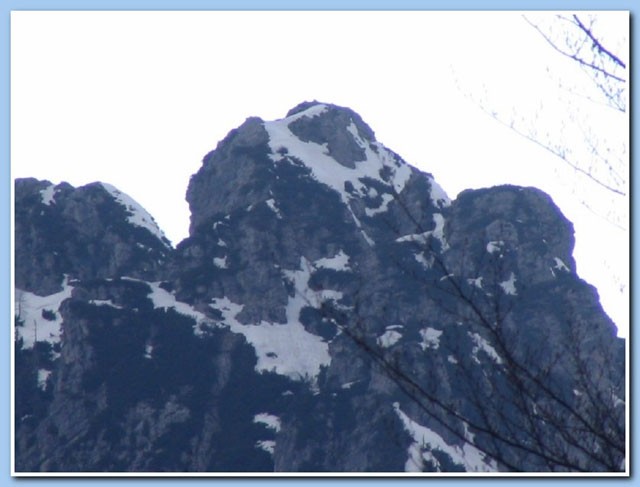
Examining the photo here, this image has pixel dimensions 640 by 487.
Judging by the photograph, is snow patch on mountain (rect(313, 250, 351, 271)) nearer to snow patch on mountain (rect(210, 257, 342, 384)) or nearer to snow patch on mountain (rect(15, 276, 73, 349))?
snow patch on mountain (rect(210, 257, 342, 384))

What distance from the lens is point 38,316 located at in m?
159

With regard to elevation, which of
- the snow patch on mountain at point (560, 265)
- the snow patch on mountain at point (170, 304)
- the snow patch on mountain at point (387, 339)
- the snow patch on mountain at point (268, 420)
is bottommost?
the snow patch on mountain at point (268, 420)

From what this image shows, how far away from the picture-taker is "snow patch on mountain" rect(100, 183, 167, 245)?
174500 mm

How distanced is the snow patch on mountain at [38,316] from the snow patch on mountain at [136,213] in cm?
1571

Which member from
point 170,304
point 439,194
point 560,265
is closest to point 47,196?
point 170,304

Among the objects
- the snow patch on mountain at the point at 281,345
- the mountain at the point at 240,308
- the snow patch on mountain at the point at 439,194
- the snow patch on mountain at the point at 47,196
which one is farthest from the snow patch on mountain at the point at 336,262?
the snow patch on mountain at the point at 47,196

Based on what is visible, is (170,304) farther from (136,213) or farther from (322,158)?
(322,158)

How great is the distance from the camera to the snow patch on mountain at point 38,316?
507 feet

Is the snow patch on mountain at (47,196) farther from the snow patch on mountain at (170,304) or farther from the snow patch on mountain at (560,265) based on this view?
the snow patch on mountain at (560,265)

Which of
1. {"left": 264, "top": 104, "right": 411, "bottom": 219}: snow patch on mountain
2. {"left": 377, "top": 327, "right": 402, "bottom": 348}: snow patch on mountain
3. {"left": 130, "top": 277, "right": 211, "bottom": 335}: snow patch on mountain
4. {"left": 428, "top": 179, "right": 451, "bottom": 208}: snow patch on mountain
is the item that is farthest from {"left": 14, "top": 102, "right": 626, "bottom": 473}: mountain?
{"left": 377, "top": 327, "right": 402, "bottom": 348}: snow patch on mountain

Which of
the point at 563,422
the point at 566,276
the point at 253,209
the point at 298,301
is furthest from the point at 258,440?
the point at 563,422

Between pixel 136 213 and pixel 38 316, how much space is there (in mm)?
25526

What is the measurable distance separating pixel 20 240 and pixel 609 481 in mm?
170247

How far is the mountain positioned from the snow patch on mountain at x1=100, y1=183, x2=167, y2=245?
0.48 metres
